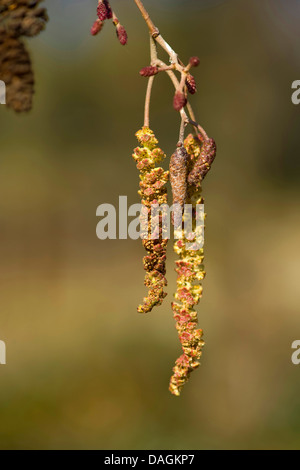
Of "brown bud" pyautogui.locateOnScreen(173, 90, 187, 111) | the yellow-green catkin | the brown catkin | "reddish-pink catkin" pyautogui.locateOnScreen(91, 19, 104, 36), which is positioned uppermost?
"reddish-pink catkin" pyautogui.locateOnScreen(91, 19, 104, 36)

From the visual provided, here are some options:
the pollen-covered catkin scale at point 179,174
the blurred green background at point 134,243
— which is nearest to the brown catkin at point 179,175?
the pollen-covered catkin scale at point 179,174

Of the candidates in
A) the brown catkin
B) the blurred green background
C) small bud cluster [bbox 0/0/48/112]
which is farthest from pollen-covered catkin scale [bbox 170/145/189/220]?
the blurred green background

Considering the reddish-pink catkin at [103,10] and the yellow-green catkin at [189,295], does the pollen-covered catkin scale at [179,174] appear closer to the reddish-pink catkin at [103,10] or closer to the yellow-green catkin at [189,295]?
the yellow-green catkin at [189,295]

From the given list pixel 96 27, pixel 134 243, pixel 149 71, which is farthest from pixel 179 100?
pixel 134 243

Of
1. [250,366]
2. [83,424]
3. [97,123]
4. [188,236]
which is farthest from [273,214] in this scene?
[188,236]

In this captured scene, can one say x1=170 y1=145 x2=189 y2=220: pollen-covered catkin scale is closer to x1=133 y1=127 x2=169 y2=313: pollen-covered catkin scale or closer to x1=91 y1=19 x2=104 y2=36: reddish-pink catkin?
x1=133 y1=127 x2=169 y2=313: pollen-covered catkin scale

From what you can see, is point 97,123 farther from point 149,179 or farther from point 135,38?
point 149,179
